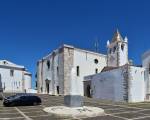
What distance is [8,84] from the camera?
57.4 meters

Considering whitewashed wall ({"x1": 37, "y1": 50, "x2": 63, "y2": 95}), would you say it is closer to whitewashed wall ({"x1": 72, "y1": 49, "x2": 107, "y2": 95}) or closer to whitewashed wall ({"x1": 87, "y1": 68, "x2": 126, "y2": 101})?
whitewashed wall ({"x1": 72, "y1": 49, "x2": 107, "y2": 95})

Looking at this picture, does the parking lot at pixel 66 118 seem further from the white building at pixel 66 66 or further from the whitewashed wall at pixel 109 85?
the white building at pixel 66 66

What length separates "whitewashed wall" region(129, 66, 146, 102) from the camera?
99.7 ft

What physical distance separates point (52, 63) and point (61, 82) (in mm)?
6492

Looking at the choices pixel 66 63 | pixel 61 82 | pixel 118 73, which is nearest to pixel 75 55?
pixel 66 63

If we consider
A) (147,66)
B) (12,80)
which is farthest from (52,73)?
(147,66)

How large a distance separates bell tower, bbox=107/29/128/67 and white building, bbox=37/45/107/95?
4.67 ft

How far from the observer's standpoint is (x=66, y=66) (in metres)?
44.9

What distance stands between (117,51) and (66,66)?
38.7 feet

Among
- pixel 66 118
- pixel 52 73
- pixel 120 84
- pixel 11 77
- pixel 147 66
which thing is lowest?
pixel 66 118

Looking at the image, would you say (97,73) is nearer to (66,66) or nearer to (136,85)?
(66,66)

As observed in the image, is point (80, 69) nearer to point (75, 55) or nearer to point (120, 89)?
point (75, 55)

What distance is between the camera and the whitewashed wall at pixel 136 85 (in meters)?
30.4

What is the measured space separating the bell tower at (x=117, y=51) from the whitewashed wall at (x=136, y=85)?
1849 centimetres
